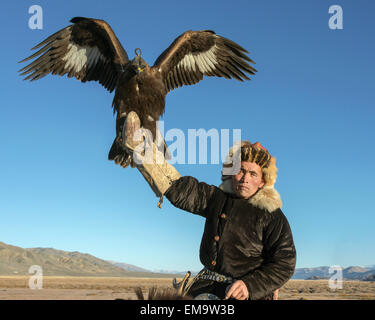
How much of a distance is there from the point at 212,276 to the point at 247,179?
69 cm

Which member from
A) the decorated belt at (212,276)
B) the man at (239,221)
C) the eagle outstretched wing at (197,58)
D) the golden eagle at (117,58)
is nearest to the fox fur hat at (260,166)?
the man at (239,221)

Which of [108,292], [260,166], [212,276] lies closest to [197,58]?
[260,166]

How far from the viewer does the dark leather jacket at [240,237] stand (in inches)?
101

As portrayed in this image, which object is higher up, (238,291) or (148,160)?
(148,160)

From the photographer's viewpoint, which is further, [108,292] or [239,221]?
[108,292]

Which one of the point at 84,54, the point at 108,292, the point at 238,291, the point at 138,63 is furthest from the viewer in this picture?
the point at 108,292

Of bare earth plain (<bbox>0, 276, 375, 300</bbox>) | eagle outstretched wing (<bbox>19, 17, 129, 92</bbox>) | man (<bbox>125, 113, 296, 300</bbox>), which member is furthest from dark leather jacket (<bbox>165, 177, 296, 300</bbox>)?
bare earth plain (<bbox>0, 276, 375, 300</bbox>)

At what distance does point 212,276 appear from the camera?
2.60 meters

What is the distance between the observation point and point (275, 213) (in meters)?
2.71

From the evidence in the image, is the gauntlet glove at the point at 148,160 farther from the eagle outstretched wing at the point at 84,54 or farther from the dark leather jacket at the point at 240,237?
the eagle outstretched wing at the point at 84,54

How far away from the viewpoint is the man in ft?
8.39

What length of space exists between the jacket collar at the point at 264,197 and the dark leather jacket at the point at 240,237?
0.09 ft

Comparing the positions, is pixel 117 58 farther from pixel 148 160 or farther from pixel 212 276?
pixel 212 276
